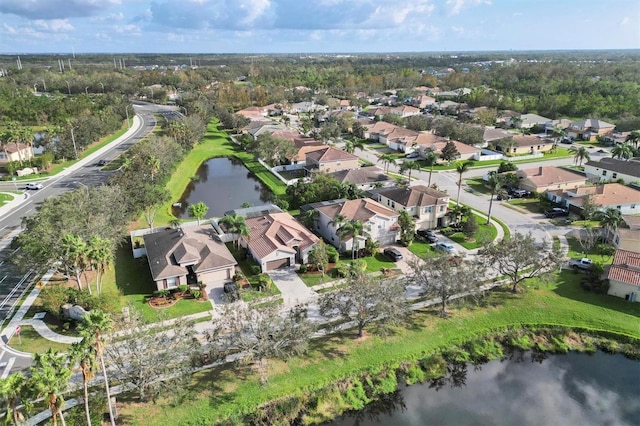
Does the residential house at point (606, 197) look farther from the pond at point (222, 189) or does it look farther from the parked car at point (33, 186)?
the parked car at point (33, 186)

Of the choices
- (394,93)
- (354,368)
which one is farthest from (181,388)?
(394,93)

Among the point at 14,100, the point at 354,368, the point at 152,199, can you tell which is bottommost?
the point at 354,368

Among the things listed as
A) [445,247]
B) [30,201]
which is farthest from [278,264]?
[30,201]

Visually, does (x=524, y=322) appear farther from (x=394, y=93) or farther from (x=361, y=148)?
(x=394, y=93)

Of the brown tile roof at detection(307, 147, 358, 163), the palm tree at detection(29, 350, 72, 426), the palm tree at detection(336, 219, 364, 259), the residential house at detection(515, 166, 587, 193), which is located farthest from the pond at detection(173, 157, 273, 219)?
the residential house at detection(515, 166, 587, 193)

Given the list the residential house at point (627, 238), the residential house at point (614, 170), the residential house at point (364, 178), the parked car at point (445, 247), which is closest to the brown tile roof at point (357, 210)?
the parked car at point (445, 247)

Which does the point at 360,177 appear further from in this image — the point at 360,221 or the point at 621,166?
the point at 621,166

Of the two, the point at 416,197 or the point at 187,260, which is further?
the point at 416,197
